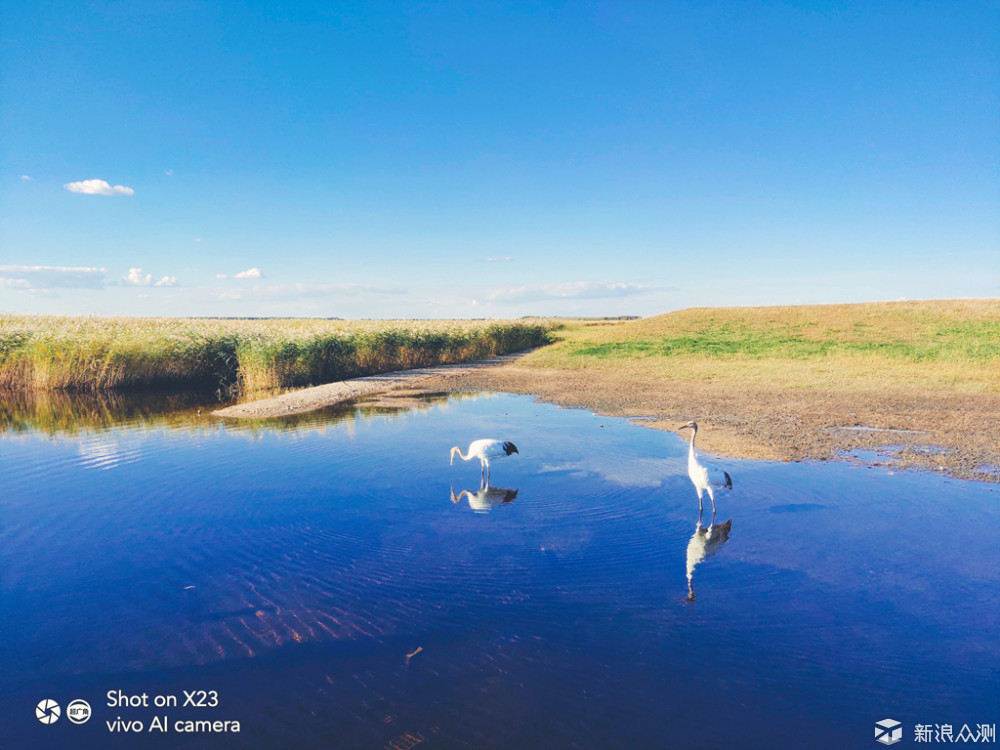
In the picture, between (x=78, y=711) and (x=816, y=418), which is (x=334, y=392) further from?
(x=78, y=711)

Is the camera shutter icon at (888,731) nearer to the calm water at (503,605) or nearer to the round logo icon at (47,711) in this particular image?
the calm water at (503,605)

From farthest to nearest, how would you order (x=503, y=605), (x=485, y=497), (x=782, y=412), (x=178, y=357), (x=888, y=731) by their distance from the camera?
(x=178, y=357), (x=782, y=412), (x=485, y=497), (x=503, y=605), (x=888, y=731)

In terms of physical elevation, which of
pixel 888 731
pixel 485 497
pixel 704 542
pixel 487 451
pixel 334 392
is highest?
pixel 334 392

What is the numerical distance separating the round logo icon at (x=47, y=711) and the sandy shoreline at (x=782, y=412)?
12.0 m

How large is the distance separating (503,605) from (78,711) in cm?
411

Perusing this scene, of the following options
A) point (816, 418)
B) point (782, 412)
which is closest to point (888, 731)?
point (816, 418)

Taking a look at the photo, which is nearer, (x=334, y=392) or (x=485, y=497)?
(x=485, y=497)

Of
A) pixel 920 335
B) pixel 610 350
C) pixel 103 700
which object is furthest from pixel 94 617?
pixel 920 335

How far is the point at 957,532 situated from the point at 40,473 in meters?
17.2

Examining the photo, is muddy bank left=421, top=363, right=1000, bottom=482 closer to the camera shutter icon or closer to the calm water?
the calm water

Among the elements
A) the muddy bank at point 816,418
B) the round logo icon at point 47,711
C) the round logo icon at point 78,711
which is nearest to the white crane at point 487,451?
the muddy bank at point 816,418

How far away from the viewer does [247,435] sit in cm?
1508

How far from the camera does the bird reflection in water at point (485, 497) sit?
30.9 feet

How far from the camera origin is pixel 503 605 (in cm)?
630
